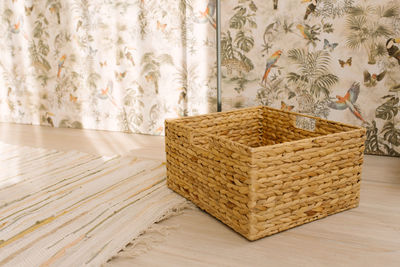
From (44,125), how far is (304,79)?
5.02 ft

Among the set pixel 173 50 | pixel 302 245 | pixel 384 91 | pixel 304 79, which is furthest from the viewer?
pixel 173 50

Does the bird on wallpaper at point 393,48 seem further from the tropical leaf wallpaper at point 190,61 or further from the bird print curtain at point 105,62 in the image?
the bird print curtain at point 105,62

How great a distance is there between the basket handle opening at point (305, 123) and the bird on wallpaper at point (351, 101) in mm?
418

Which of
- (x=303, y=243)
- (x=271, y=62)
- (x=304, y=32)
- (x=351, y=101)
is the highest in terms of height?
(x=304, y=32)

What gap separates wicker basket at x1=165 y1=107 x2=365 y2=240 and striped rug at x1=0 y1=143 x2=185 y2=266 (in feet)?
0.49

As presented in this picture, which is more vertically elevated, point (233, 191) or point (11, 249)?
point (233, 191)

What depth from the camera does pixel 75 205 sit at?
1.18 m

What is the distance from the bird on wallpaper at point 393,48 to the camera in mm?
1490

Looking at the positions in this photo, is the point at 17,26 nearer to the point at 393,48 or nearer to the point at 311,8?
the point at 311,8

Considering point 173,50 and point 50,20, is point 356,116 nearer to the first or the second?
point 173,50

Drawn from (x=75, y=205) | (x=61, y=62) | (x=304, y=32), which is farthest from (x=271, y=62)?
(x=61, y=62)

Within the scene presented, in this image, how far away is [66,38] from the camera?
210 centimetres

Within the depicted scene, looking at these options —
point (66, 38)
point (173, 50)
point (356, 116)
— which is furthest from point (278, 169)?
point (66, 38)

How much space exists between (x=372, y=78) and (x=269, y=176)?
879 mm
